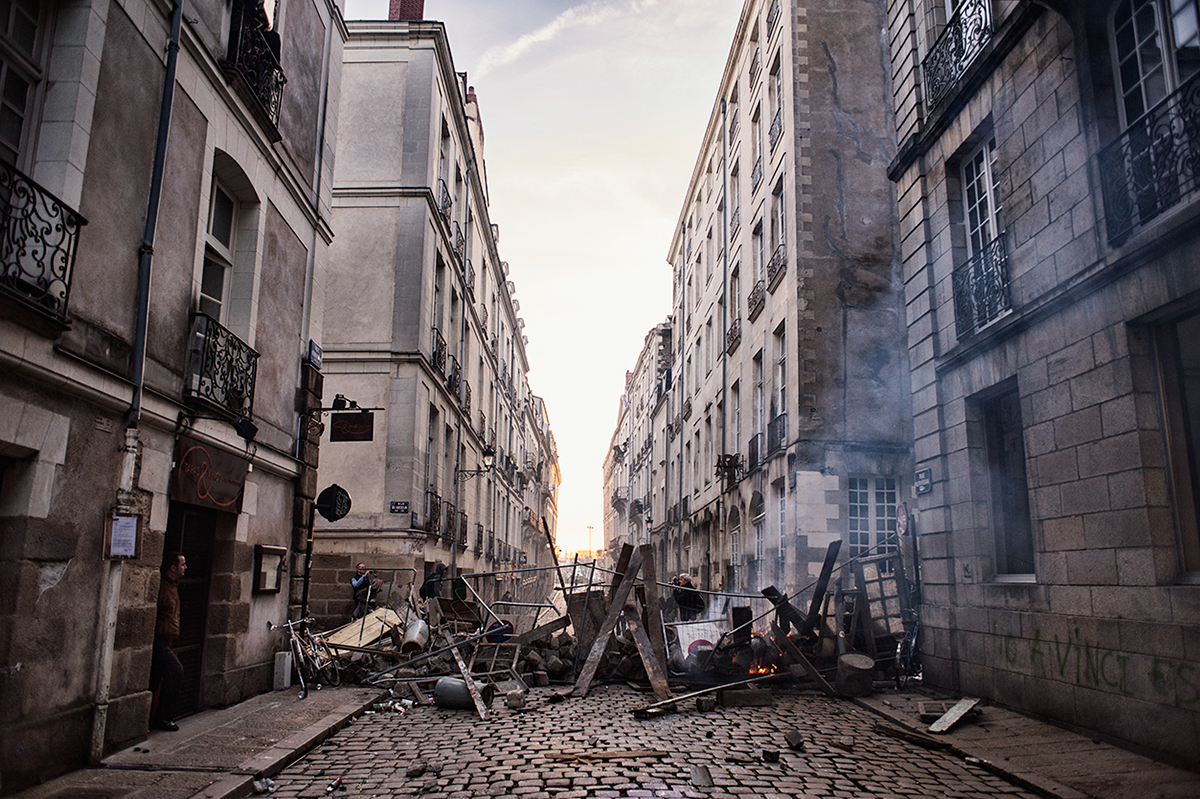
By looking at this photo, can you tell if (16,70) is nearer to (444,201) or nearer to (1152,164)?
(1152,164)

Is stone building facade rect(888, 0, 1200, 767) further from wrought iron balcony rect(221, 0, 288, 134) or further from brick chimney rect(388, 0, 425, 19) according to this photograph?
brick chimney rect(388, 0, 425, 19)

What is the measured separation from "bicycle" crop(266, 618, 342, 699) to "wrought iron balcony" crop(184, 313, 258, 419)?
301 centimetres

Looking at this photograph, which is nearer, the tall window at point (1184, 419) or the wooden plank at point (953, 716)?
the tall window at point (1184, 419)

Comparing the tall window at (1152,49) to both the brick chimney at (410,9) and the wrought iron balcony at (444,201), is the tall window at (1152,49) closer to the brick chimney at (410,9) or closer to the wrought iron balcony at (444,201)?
the wrought iron balcony at (444,201)

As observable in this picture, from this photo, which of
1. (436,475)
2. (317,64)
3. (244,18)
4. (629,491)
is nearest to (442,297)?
(436,475)

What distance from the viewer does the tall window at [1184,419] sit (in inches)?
242

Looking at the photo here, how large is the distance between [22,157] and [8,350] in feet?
5.21

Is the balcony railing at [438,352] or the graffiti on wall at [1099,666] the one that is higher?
the balcony railing at [438,352]

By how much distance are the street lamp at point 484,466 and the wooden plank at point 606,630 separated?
38.1 feet

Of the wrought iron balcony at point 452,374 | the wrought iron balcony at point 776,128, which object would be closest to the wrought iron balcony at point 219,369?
the wrought iron balcony at point 452,374

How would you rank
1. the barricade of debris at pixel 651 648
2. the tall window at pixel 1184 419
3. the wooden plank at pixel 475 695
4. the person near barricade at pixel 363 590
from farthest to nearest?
1. the person near barricade at pixel 363 590
2. the barricade of debris at pixel 651 648
3. the wooden plank at pixel 475 695
4. the tall window at pixel 1184 419

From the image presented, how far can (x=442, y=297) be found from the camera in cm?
1970

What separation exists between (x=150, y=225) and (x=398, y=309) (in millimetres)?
10138

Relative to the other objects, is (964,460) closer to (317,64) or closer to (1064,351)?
(1064,351)
